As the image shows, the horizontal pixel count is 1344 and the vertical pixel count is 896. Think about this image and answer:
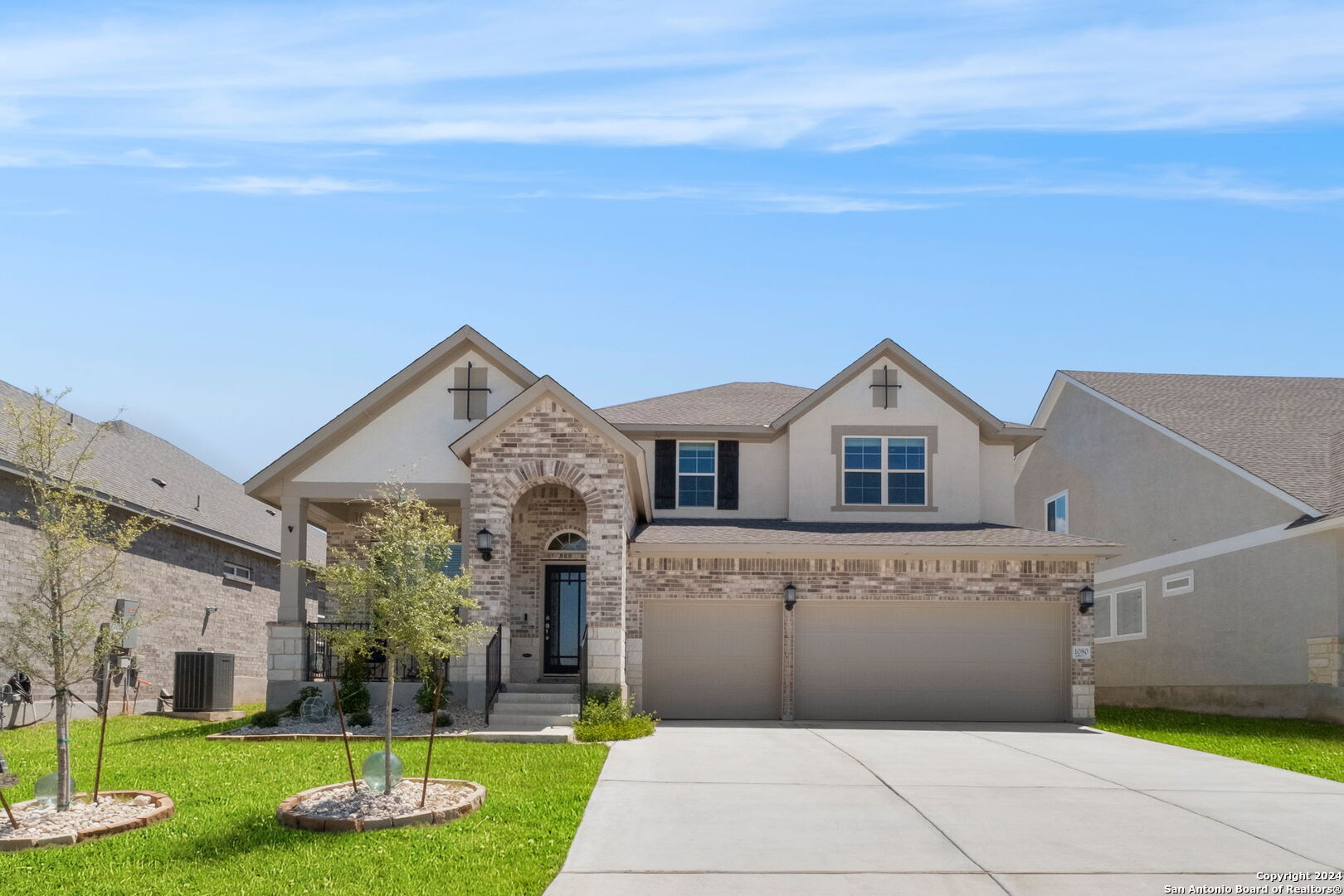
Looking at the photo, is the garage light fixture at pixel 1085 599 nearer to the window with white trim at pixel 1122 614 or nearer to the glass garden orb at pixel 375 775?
the window with white trim at pixel 1122 614

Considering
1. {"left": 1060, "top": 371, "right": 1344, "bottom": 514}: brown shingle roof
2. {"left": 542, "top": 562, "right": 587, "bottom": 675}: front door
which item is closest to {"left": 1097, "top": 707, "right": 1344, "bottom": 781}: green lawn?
{"left": 1060, "top": 371, "right": 1344, "bottom": 514}: brown shingle roof

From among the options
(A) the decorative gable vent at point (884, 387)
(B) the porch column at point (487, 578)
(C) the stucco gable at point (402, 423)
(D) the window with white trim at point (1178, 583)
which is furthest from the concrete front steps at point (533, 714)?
(D) the window with white trim at point (1178, 583)

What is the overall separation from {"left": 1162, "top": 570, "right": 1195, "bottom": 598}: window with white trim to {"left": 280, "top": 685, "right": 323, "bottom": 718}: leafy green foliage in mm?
17051

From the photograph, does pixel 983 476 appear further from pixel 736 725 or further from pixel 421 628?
pixel 421 628

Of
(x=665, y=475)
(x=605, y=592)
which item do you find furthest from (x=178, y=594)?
(x=605, y=592)

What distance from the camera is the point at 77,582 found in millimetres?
11961

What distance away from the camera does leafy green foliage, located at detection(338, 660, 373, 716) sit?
1777cm

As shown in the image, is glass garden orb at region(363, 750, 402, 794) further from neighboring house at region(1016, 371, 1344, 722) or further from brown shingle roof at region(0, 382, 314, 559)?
neighboring house at region(1016, 371, 1344, 722)

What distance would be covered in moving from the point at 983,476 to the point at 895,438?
204 cm

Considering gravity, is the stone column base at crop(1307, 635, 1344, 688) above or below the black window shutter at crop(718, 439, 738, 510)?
below

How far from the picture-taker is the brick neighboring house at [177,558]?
20859 millimetres

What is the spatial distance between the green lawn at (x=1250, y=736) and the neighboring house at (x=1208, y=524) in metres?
0.85

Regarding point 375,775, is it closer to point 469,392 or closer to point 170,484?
point 469,392

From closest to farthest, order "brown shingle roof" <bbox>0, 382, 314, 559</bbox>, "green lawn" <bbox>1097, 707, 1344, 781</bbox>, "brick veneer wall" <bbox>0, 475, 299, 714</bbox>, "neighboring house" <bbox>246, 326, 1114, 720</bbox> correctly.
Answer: "green lawn" <bbox>1097, 707, 1344, 781</bbox>, "neighboring house" <bbox>246, 326, 1114, 720</bbox>, "brick veneer wall" <bbox>0, 475, 299, 714</bbox>, "brown shingle roof" <bbox>0, 382, 314, 559</bbox>
